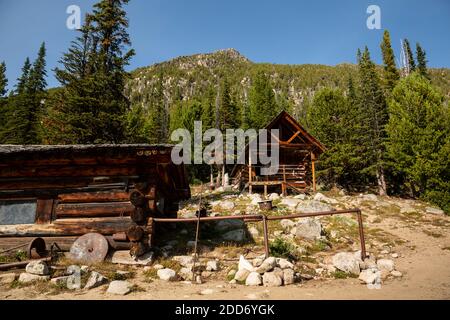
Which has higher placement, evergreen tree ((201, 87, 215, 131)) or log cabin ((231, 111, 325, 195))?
evergreen tree ((201, 87, 215, 131))

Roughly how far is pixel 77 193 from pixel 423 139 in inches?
939

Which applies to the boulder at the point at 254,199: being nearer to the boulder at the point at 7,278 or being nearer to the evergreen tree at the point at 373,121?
the evergreen tree at the point at 373,121

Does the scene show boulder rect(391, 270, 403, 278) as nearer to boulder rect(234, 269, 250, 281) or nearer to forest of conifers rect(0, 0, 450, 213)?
boulder rect(234, 269, 250, 281)

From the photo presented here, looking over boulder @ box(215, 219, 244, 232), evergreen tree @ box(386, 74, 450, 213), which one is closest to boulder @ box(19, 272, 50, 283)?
boulder @ box(215, 219, 244, 232)

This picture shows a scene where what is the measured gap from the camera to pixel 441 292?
6.00 meters

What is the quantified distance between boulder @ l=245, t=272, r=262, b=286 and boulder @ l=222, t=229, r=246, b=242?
4.65 m

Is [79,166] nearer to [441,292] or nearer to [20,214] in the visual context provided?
[20,214]

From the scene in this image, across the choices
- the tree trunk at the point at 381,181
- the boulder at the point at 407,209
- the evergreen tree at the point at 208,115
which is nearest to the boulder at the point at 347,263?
the boulder at the point at 407,209

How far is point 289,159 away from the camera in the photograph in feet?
89.9

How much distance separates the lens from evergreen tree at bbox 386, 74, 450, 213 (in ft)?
67.4

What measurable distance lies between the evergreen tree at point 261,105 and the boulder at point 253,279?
122 feet

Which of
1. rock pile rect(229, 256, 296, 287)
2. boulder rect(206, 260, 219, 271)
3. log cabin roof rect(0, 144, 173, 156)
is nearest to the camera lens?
rock pile rect(229, 256, 296, 287)

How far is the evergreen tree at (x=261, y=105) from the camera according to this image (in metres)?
43.9

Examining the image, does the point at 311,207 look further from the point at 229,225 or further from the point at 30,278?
the point at 30,278
